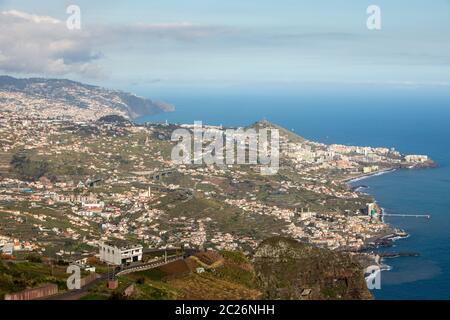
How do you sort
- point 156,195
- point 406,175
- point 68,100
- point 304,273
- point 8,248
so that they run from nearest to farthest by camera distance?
point 304,273 → point 8,248 → point 156,195 → point 406,175 → point 68,100

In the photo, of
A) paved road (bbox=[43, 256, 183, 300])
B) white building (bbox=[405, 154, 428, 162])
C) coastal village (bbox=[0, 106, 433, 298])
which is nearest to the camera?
paved road (bbox=[43, 256, 183, 300])

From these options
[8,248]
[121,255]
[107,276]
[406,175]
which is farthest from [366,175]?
[107,276]

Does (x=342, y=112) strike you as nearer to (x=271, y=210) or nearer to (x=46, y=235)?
(x=271, y=210)

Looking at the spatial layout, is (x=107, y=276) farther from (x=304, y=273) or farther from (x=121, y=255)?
(x=304, y=273)

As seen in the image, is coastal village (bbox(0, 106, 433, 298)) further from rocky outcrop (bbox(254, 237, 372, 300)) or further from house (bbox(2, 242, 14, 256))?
rocky outcrop (bbox(254, 237, 372, 300))

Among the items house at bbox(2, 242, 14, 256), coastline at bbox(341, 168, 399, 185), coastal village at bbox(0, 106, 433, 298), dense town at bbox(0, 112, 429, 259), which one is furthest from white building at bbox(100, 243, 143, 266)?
coastline at bbox(341, 168, 399, 185)

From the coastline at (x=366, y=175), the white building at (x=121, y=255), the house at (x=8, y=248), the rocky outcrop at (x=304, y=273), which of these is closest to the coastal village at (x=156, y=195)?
the house at (x=8, y=248)

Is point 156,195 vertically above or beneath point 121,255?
beneath

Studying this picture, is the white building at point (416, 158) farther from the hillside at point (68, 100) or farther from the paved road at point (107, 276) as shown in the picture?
the paved road at point (107, 276)
